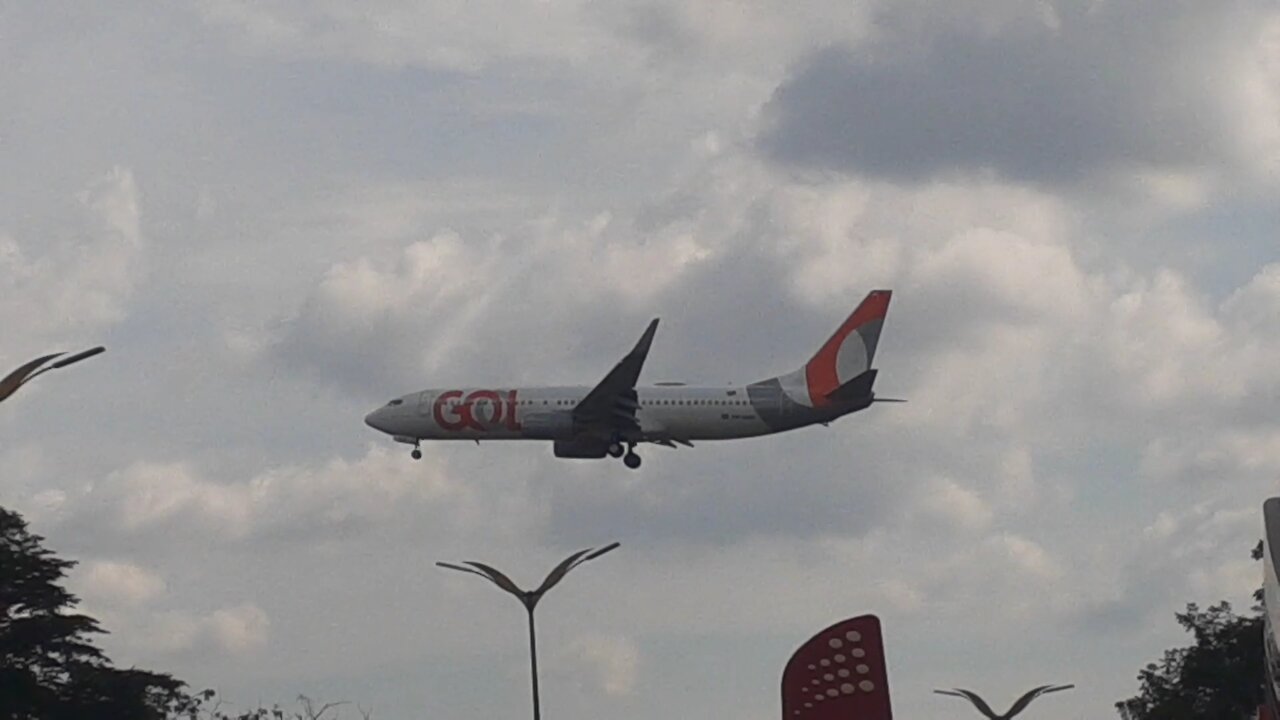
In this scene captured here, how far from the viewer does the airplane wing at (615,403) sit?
277 ft

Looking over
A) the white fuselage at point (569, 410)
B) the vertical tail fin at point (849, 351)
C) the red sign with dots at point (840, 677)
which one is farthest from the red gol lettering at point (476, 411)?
the red sign with dots at point (840, 677)

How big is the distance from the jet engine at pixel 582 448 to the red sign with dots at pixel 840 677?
236 feet

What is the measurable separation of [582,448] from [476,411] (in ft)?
15.3

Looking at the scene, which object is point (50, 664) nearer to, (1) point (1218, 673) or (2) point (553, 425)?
(2) point (553, 425)

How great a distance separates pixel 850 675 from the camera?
1514 cm

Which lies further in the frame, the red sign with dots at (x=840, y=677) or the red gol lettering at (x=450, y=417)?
the red gol lettering at (x=450, y=417)

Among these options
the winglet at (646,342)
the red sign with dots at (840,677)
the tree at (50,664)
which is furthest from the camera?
the winglet at (646,342)

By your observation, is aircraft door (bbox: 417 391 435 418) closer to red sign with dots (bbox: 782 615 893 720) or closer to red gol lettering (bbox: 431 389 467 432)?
red gol lettering (bbox: 431 389 467 432)

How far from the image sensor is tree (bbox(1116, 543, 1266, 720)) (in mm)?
95688

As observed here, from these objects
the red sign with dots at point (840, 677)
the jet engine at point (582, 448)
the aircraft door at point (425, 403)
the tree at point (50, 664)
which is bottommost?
the red sign with dots at point (840, 677)

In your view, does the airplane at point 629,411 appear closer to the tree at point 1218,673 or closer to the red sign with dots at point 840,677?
the tree at point 1218,673

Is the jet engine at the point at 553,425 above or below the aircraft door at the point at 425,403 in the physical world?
below

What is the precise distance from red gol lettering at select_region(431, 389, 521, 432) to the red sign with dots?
239 feet

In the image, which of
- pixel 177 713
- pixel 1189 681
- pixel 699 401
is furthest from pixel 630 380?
pixel 1189 681
